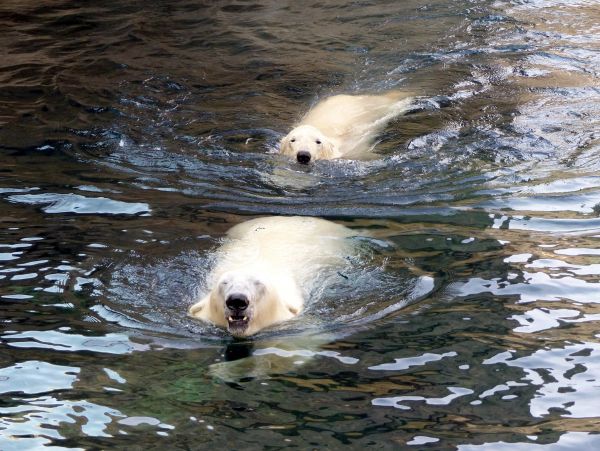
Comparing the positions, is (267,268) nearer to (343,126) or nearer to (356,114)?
(343,126)

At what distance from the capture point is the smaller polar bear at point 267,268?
5.69 m

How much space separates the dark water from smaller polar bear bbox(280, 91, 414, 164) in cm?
20

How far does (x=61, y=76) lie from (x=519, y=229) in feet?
21.9

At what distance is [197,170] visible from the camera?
336 inches

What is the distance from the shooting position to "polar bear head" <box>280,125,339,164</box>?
8.80 m

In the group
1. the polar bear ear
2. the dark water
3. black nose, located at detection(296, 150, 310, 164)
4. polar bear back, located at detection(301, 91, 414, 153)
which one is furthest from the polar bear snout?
polar bear back, located at detection(301, 91, 414, 153)

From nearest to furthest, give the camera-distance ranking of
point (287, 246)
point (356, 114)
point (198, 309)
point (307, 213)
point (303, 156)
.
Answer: point (198, 309)
point (287, 246)
point (307, 213)
point (303, 156)
point (356, 114)

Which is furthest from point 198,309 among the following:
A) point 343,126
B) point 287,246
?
point 343,126

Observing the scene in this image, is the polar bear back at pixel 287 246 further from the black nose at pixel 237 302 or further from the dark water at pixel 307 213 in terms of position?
the black nose at pixel 237 302

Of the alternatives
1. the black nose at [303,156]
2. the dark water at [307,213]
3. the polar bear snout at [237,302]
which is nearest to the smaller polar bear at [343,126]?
the black nose at [303,156]

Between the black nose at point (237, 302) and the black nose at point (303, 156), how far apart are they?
3.35m

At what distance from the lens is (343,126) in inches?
398

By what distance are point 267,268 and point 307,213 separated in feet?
4.07

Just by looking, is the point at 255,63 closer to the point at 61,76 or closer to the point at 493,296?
the point at 61,76
